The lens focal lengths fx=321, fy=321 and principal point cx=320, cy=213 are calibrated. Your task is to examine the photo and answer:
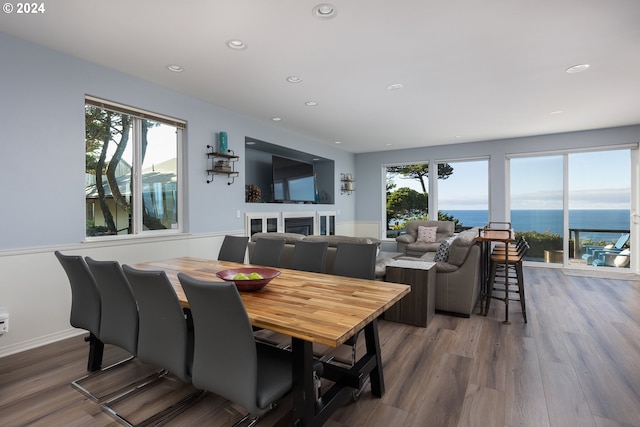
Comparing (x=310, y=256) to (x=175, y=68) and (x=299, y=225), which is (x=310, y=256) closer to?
(x=175, y=68)

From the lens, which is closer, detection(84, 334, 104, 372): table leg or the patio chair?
detection(84, 334, 104, 372): table leg

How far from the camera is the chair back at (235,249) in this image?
3182 mm

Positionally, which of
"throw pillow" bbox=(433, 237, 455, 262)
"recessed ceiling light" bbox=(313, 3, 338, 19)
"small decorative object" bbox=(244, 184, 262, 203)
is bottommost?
"throw pillow" bbox=(433, 237, 455, 262)

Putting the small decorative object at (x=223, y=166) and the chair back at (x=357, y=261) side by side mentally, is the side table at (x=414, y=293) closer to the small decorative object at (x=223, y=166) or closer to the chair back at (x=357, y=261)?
the chair back at (x=357, y=261)

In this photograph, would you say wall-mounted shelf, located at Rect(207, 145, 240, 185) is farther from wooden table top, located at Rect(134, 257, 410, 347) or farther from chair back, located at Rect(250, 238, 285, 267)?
wooden table top, located at Rect(134, 257, 410, 347)

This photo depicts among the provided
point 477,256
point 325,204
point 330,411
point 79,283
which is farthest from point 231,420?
point 325,204

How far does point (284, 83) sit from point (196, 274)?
2.30 m

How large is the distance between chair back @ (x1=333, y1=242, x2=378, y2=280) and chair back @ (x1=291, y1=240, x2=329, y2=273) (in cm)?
18

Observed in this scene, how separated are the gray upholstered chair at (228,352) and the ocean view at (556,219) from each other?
256 inches

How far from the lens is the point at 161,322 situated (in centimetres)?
160

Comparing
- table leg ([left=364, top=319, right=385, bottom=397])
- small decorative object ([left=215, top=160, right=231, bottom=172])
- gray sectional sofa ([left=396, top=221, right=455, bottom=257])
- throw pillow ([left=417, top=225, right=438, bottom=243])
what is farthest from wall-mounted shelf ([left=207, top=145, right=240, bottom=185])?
throw pillow ([left=417, top=225, right=438, bottom=243])

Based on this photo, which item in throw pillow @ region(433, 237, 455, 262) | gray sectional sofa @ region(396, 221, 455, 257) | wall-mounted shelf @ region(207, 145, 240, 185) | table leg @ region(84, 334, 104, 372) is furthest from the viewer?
gray sectional sofa @ region(396, 221, 455, 257)

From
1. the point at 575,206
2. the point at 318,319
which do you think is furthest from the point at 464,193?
the point at 318,319

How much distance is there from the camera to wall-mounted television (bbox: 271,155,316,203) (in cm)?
568
